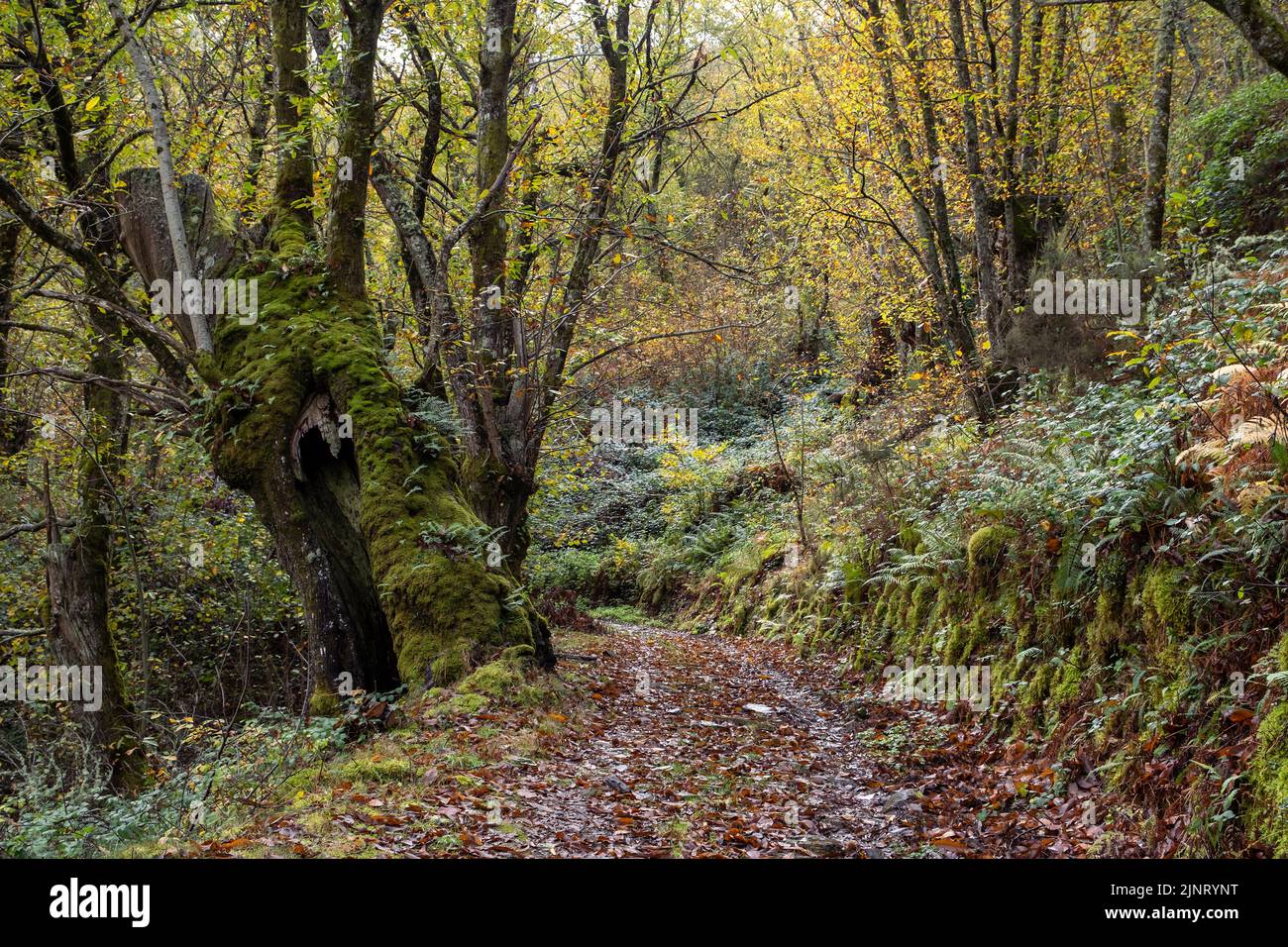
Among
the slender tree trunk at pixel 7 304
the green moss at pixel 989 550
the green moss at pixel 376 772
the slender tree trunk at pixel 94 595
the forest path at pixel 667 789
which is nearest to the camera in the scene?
the forest path at pixel 667 789

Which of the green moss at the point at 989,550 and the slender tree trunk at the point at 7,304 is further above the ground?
the slender tree trunk at the point at 7,304

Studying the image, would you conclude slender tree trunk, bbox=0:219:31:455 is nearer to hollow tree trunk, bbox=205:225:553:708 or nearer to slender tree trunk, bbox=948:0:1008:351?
hollow tree trunk, bbox=205:225:553:708

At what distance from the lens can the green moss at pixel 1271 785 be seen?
360 cm

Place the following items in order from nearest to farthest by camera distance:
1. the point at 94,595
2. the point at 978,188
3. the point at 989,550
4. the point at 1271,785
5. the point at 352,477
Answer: the point at 1271,785, the point at 989,550, the point at 352,477, the point at 94,595, the point at 978,188

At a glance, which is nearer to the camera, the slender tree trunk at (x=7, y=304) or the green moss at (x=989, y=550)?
the green moss at (x=989, y=550)

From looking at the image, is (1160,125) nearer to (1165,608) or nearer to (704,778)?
(1165,608)

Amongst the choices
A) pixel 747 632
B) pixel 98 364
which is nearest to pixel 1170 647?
pixel 747 632

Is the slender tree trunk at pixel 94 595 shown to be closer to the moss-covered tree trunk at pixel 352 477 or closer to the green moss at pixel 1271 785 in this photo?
the moss-covered tree trunk at pixel 352 477

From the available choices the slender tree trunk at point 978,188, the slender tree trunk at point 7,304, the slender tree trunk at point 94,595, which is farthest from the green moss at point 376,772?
the slender tree trunk at point 978,188

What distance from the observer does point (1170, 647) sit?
4.87 meters

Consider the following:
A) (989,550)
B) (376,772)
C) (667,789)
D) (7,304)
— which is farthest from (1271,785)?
(7,304)

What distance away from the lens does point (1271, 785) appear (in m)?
3.74

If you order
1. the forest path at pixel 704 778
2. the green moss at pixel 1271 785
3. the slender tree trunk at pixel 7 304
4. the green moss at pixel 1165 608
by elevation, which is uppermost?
the slender tree trunk at pixel 7 304
